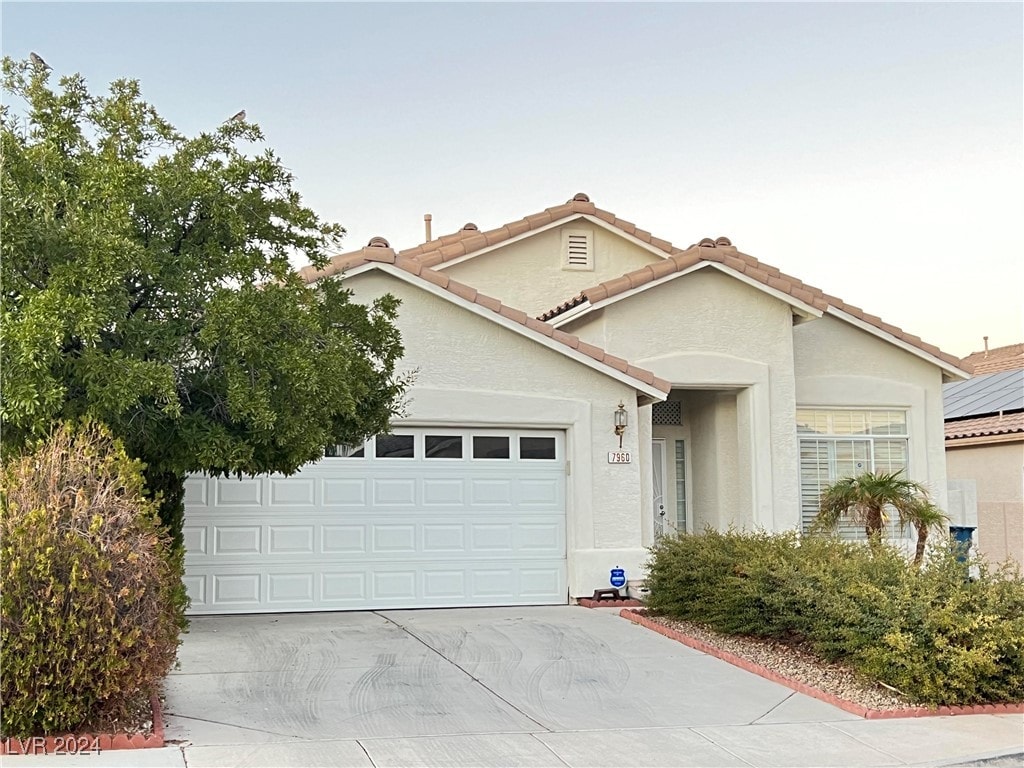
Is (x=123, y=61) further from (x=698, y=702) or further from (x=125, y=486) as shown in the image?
(x=698, y=702)

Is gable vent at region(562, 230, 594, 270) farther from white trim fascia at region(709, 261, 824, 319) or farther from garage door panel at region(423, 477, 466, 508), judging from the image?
garage door panel at region(423, 477, 466, 508)

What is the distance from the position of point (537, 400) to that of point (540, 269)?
184 inches

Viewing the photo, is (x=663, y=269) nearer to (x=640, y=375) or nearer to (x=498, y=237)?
(x=640, y=375)

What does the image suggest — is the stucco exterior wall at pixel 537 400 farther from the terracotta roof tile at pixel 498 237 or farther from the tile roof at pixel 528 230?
the terracotta roof tile at pixel 498 237

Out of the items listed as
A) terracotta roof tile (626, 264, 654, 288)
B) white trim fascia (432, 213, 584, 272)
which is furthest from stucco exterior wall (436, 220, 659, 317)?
terracotta roof tile (626, 264, 654, 288)

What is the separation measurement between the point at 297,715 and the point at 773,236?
1436cm

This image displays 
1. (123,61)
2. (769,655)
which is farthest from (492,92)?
(769,655)

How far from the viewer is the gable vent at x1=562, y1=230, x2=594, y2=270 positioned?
18.5m

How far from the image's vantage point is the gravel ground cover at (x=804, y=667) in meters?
9.04

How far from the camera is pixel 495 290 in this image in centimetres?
1825

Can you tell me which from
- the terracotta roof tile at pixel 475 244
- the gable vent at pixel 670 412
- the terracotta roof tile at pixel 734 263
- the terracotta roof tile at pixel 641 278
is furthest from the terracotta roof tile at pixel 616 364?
the terracotta roof tile at pixel 475 244

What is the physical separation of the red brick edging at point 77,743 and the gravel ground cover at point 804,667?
554 centimetres

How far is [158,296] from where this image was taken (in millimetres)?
9172

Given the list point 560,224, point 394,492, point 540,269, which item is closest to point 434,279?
point 394,492
